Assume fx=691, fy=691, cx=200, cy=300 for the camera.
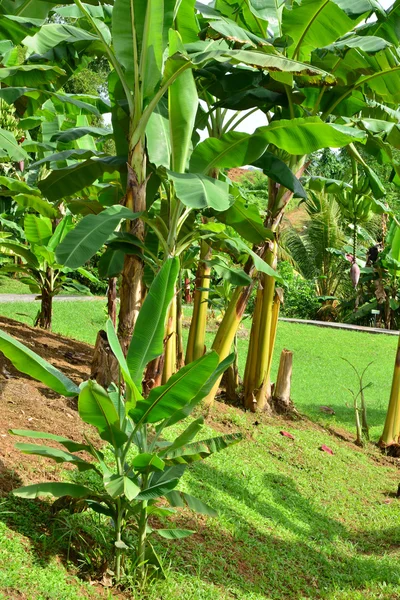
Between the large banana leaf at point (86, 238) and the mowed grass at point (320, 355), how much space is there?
4940mm

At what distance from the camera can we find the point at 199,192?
409cm

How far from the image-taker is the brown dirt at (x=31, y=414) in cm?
381

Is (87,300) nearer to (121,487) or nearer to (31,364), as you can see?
(31,364)

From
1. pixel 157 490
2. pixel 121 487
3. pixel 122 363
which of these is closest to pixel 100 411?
pixel 122 363

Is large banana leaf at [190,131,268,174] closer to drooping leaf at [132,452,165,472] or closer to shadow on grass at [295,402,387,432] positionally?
drooping leaf at [132,452,165,472]

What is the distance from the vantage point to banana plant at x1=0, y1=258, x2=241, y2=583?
10.1ft

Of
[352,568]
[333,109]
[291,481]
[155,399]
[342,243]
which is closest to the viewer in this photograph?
[155,399]

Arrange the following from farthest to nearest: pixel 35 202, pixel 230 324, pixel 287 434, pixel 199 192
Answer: pixel 287 434 → pixel 230 324 → pixel 35 202 → pixel 199 192

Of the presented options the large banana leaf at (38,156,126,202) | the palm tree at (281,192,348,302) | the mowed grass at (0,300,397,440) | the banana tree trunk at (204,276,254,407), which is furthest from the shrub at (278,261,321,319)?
the large banana leaf at (38,156,126,202)

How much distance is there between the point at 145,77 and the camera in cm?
450

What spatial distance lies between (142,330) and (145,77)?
1.98 m

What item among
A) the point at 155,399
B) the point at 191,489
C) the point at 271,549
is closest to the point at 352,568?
the point at 271,549

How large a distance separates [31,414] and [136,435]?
1487 mm

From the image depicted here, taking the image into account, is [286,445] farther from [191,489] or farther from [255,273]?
[191,489]
